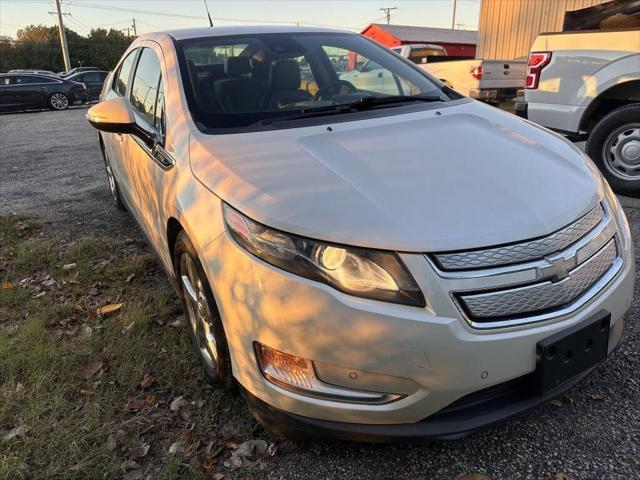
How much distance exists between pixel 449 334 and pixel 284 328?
519 mm

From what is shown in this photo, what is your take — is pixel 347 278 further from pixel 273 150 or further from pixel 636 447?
pixel 636 447

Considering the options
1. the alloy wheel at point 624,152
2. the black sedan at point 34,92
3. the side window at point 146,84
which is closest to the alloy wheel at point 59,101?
the black sedan at point 34,92

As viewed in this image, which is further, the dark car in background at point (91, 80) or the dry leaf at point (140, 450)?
the dark car in background at point (91, 80)

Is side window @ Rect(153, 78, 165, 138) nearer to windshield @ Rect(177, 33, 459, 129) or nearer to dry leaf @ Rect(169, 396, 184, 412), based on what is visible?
windshield @ Rect(177, 33, 459, 129)

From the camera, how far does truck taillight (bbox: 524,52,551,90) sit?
5066 mm

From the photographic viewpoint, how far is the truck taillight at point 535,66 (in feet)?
16.6

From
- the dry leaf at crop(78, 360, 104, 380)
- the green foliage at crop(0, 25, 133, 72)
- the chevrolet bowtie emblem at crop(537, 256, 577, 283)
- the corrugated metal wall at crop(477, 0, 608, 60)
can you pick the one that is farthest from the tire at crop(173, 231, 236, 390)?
the green foliage at crop(0, 25, 133, 72)

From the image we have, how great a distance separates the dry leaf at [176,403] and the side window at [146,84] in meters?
1.53

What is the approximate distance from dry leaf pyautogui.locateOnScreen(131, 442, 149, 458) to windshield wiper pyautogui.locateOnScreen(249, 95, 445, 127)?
148 centimetres

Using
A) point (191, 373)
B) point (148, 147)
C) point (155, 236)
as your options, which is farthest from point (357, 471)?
point (148, 147)

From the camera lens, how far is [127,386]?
2.48 m

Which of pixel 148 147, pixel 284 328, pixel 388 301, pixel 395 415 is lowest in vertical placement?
pixel 395 415

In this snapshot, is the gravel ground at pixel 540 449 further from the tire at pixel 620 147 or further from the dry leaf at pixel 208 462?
the tire at pixel 620 147

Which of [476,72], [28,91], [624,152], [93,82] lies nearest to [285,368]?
[624,152]
